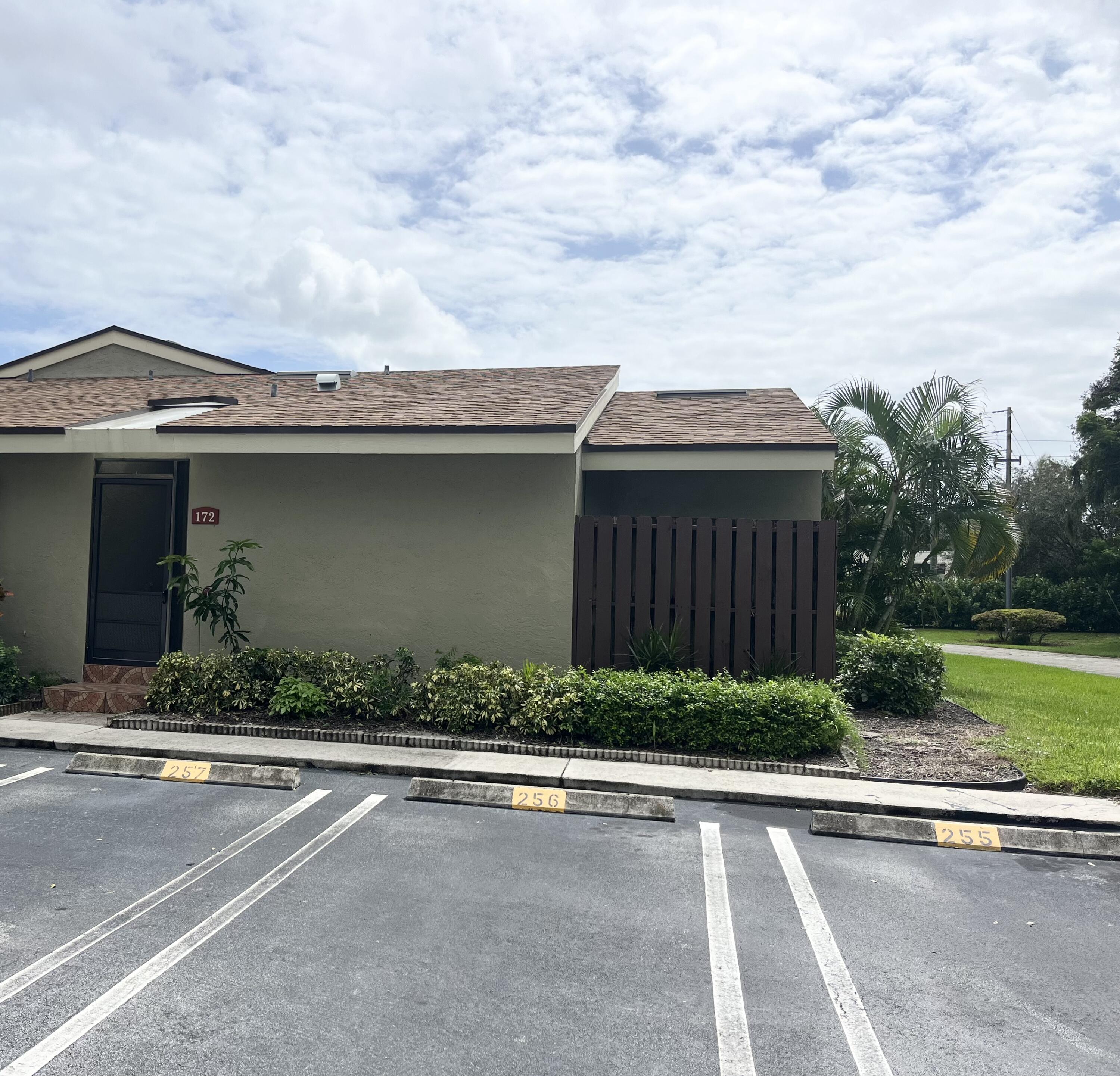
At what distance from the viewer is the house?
999cm

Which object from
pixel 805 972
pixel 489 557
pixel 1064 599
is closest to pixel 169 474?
pixel 489 557

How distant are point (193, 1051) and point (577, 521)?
23.8 feet

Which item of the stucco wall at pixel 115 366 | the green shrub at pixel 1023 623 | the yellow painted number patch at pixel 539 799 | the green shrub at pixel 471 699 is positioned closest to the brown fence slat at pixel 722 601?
the green shrub at pixel 471 699

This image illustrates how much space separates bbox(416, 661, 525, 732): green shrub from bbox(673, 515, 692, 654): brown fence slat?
74.7 inches

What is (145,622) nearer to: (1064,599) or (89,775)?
(89,775)

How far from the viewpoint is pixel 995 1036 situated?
3.86 metres

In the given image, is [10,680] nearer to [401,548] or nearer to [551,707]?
[401,548]

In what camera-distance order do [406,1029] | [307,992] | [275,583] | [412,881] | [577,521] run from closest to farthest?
[406,1029] < [307,992] < [412,881] < [577,521] < [275,583]

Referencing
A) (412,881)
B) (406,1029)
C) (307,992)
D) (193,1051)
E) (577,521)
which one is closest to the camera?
(193,1051)

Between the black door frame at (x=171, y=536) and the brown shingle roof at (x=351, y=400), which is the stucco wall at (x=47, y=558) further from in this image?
the brown shingle roof at (x=351, y=400)

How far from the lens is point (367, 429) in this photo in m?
10.0

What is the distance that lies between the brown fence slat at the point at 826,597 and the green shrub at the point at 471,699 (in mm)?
3226

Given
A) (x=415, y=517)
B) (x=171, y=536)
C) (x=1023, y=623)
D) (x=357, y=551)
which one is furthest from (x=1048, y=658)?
(x=171, y=536)

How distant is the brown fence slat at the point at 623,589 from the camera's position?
10094 millimetres
